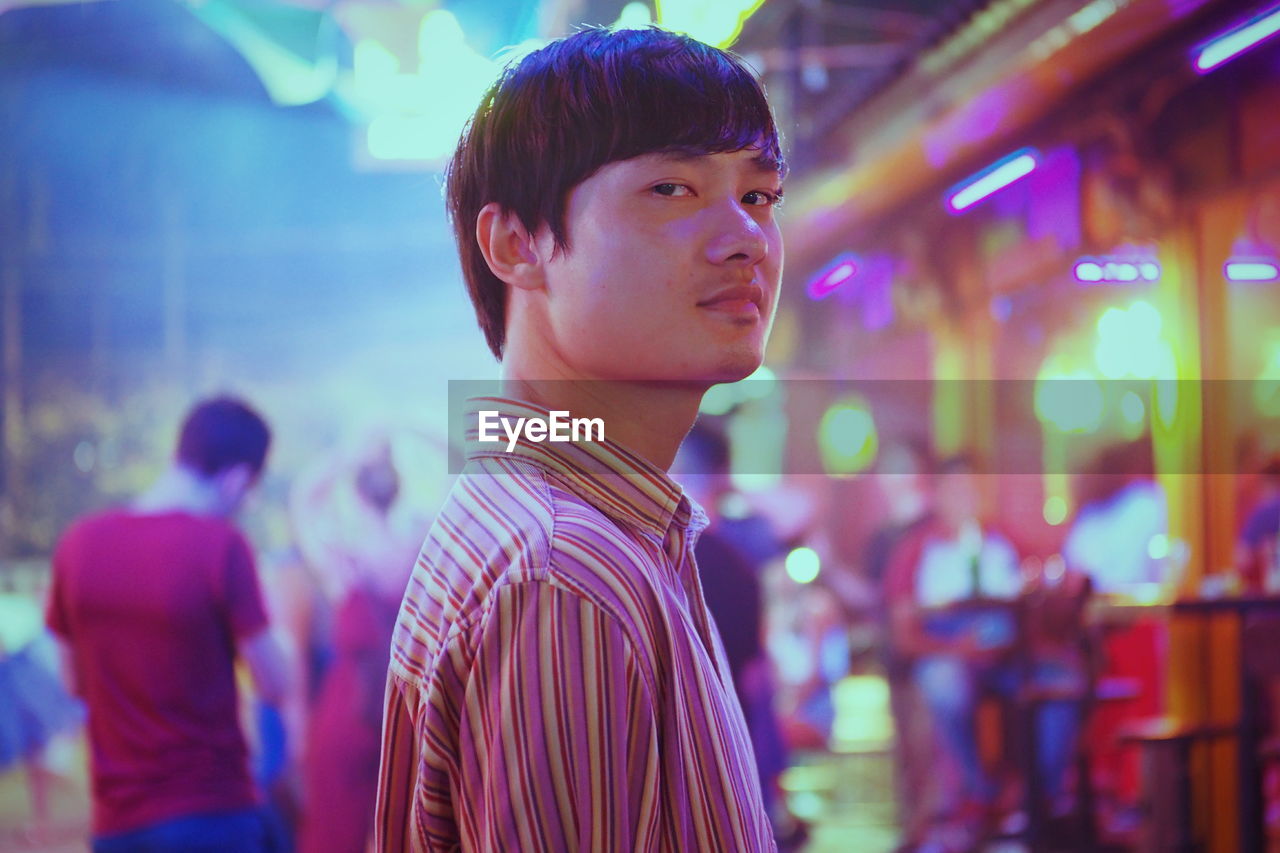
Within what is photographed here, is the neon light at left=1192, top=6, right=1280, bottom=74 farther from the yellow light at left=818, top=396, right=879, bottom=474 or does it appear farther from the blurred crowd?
the yellow light at left=818, top=396, right=879, bottom=474

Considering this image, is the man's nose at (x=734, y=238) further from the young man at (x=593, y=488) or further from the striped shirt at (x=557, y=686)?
the striped shirt at (x=557, y=686)

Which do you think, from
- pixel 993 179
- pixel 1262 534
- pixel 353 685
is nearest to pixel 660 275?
pixel 353 685

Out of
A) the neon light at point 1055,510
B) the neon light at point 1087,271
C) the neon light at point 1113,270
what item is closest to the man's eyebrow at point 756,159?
the neon light at point 1113,270

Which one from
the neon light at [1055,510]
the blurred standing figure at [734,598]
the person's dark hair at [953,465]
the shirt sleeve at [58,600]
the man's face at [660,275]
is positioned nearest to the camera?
the man's face at [660,275]

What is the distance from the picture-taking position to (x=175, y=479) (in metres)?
2.31

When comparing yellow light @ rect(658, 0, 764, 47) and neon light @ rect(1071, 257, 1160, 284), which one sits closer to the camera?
neon light @ rect(1071, 257, 1160, 284)

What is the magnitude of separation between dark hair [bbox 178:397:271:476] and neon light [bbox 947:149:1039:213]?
3.23 m

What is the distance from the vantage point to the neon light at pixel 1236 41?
3139mm

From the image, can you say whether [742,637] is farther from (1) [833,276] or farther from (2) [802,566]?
(1) [833,276]

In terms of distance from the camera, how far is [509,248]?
78 cm

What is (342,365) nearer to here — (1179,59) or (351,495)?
(351,495)

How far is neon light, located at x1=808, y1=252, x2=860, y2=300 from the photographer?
6465mm

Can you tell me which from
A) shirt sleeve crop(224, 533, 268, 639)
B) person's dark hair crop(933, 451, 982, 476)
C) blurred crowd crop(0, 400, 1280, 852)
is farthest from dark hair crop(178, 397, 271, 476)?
person's dark hair crop(933, 451, 982, 476)

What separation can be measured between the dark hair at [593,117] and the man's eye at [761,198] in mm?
22
